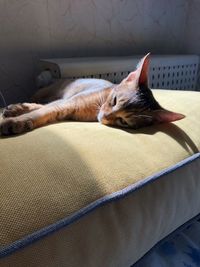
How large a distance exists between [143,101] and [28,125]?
13.8 inches

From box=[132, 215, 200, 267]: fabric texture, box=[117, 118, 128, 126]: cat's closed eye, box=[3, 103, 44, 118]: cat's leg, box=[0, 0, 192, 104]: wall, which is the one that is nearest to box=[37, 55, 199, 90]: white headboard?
box=[0, 0, 192, 104]: wall

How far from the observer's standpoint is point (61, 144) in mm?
593

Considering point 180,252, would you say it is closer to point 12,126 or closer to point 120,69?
point 12,126

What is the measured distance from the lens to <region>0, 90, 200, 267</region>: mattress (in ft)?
1.32

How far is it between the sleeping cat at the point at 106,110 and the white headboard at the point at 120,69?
0.70ft

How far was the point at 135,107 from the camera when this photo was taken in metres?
0.83

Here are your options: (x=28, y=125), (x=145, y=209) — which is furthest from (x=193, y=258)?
(x=28, y=125)

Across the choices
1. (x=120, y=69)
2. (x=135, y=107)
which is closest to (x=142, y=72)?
(x=135, y=107)

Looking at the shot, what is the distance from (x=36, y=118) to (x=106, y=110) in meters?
0.22

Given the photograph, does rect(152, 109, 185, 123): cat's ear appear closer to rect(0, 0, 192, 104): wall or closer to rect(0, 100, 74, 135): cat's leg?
rect(0, 100, 74, 135): cat's leg

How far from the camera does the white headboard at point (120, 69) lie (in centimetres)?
115

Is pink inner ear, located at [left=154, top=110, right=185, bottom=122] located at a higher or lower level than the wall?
lower

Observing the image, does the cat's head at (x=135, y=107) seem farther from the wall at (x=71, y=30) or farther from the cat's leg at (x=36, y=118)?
the wall at (x=71, y=30)

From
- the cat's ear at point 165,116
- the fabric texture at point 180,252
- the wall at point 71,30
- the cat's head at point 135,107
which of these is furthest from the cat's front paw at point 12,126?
the wall at point 71,30
